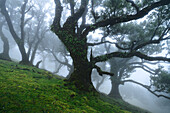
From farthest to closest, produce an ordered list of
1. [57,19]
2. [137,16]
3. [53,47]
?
[53,47], [57,19], [137,16]

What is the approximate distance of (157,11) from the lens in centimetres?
990

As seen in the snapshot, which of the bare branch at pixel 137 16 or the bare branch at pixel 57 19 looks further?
the bare branch at pixel 57 19

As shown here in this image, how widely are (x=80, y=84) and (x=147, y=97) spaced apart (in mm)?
63126

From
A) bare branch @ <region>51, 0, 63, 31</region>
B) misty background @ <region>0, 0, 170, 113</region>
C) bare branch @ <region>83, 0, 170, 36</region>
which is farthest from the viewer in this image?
misty background @ <region>0, 0, 170, 113</region>

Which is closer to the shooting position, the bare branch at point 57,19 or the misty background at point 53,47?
the bare branch at point 57,19

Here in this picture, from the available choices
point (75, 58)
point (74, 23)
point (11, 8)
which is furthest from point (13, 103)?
point (11, 8)

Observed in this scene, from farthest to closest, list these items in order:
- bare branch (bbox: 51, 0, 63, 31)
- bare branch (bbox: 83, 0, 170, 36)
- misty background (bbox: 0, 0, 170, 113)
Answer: misty background (bbox: 0, 0, 170, 113) → bare branch (bbox: 51, 0, 63, 31) → bare branch (bbox: 83, 0, 170, 36)

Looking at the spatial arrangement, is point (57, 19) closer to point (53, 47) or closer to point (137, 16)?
point (137, 16)

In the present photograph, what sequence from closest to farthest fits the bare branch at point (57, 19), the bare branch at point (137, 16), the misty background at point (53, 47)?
the bare branch at point (137, 16), the bare branch at point (57, 19), the misty background at point (53, 47)

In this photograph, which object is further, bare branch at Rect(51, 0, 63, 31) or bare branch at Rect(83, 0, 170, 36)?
bare branch at Rect(51, 0, 63, 31)

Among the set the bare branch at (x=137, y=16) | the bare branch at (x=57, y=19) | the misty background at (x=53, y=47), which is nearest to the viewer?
the bare branch at (x=137, y=16)

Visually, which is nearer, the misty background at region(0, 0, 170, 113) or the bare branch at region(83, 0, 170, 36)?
the bare branch at region(83, 0, 170, 36)

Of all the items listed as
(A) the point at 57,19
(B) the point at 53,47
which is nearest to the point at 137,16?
(A) the point at 57,19

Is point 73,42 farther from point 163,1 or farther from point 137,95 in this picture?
point 137,95
